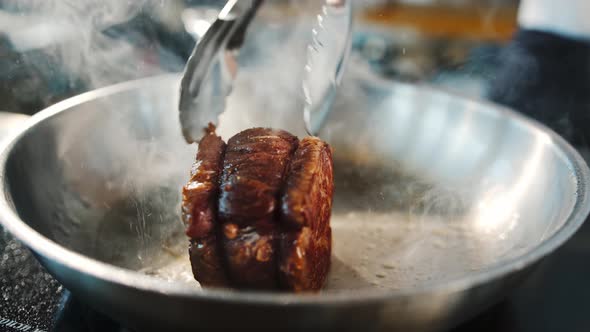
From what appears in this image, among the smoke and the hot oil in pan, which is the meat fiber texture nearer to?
the hot oil in pan

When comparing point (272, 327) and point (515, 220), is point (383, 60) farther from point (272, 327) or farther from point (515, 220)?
point (272, 327)

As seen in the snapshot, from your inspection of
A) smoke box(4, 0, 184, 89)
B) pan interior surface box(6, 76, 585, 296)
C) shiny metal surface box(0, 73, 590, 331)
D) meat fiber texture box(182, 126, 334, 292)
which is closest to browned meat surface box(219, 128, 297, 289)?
meat fiber texture box(182, 126, 334, 292)

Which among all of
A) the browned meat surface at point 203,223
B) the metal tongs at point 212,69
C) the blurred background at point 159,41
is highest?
the metal tongs at point 212,69

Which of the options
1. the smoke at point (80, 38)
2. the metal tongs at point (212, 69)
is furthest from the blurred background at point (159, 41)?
the metal tongs at point (212, 69)

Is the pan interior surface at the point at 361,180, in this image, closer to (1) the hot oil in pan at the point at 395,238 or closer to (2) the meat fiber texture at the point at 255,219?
(1) the hot oil in pan at the point at 395,238

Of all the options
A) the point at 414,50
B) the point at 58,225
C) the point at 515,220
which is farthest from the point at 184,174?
the point at 414,50

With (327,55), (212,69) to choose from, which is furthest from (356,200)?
(212,69)

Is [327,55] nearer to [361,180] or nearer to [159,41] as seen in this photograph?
[361,180]
